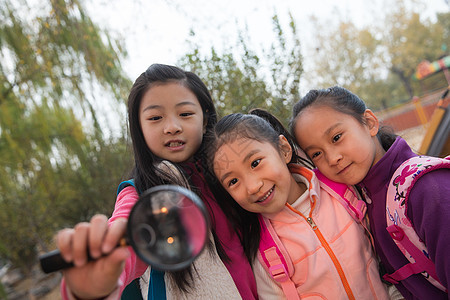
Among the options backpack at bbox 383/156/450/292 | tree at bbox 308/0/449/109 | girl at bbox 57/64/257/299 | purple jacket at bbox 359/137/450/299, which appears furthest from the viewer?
tree at bbox 308/0/449/109

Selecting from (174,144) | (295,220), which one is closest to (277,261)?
(295,220)

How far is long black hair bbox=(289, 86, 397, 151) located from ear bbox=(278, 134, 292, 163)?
0.08 metres

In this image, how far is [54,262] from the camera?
849mm

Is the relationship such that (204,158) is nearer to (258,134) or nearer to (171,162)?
(171,162)

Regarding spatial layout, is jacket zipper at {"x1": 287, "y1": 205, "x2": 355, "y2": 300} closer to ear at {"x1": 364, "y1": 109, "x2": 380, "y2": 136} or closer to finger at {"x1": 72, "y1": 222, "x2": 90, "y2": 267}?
ear at {"x1": 364, "y1": 109, "x2": 380, "y2": 136}

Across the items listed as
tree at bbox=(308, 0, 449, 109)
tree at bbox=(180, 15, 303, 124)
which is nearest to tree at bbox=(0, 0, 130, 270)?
tree at bbox=(180, 15, 303, 124)

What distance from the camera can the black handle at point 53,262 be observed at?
0.83m

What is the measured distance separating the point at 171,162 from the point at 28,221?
22.1 feet

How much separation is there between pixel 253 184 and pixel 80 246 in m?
0.83

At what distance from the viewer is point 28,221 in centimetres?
704

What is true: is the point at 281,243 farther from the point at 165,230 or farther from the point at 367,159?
the point at 165,230

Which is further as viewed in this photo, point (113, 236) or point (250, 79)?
point (250, 79)

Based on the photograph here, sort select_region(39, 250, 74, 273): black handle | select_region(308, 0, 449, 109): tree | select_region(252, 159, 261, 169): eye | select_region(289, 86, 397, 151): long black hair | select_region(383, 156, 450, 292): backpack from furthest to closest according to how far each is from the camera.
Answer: select_region(308, 0, 449, 109): tree
select_region(289, 86, 397, 151): long black hair
select_region(252, 159, 261, 169): eye
select_region(383, 156, 450, 292): backpack
select_region(39, 250, 74, 273): black handle

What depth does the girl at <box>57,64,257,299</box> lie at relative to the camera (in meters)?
1.47
